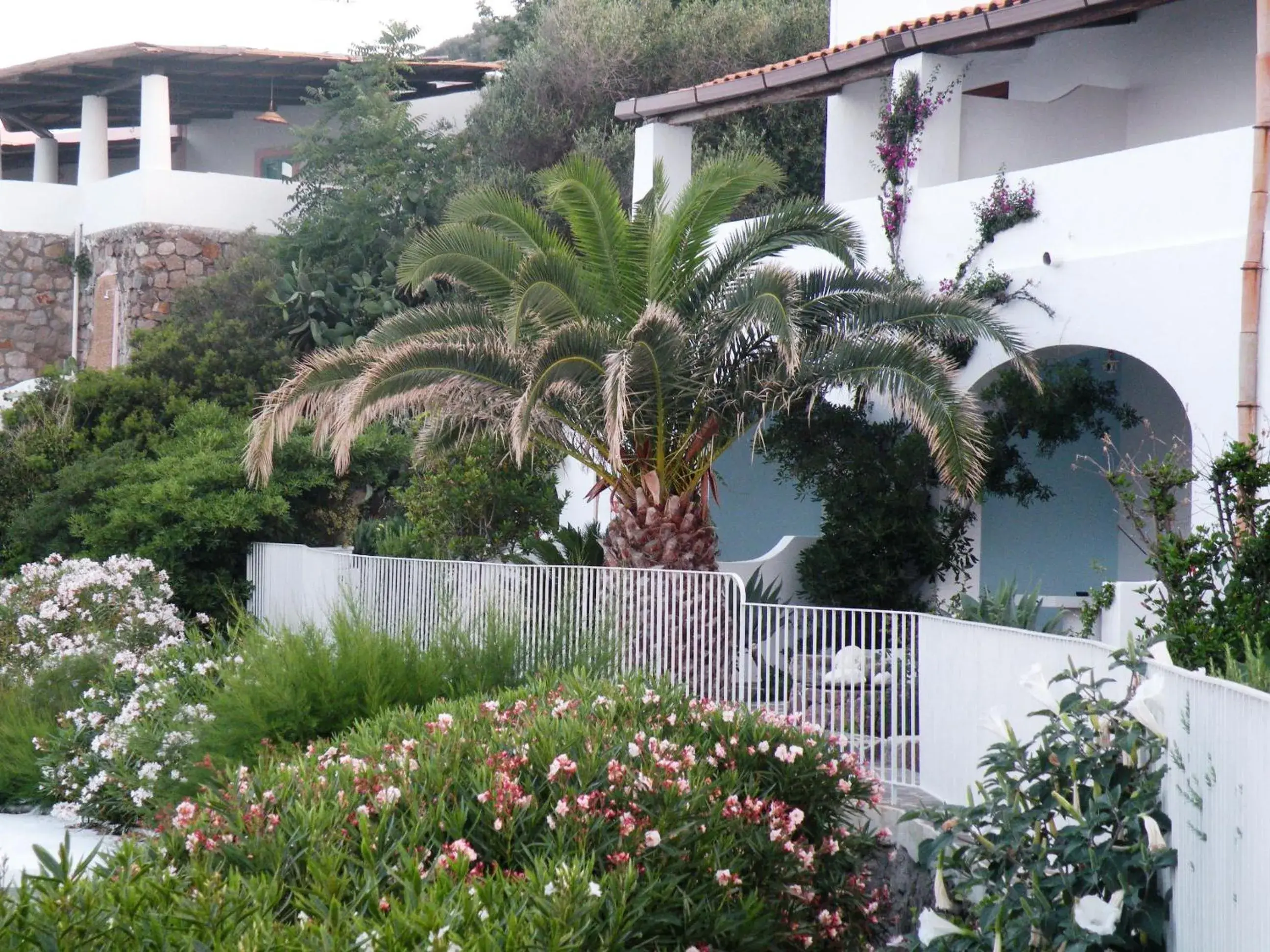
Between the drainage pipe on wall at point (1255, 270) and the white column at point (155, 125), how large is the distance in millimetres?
17933

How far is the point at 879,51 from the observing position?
14.1m

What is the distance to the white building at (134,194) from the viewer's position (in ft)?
76.1

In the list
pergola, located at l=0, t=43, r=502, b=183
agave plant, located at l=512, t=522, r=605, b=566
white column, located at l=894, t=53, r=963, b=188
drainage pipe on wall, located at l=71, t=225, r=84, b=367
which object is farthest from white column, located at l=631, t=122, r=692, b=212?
drainage pipe on wall, located at l=71, t=225, r=84, b=367

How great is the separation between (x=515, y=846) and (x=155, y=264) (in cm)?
1946

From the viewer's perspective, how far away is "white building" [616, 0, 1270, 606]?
1122 cm

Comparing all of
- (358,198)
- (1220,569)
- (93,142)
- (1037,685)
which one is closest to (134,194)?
(93,142)

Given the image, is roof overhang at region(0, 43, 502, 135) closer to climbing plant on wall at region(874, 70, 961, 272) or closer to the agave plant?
climbing plant on wall at region(874, 70, 961, 272)

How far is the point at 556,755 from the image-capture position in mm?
6254

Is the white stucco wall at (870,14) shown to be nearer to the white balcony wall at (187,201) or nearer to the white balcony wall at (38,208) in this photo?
the white balcony wall at (187,201)

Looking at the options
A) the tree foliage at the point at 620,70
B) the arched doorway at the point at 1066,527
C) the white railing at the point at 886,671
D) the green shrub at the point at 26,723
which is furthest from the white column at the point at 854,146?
the green shrub at the point at 26,723

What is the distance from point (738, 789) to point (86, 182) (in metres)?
21.8

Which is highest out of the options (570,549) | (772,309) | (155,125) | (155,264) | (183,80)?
Result: (183,80)

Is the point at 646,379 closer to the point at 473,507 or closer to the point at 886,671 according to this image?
the point at 886,671

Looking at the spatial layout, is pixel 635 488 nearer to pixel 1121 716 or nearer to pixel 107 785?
pixel 107 785
